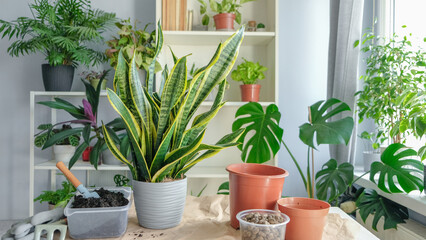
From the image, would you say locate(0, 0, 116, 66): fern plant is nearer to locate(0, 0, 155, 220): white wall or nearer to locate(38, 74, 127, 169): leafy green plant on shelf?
locate(0, 0, 155, 220): white wall

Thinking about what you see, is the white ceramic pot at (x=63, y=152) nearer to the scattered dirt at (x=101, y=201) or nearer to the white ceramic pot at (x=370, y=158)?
the scattered dirt at (x=101, y=201)

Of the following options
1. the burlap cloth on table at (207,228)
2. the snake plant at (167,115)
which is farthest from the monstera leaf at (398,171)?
the snake plant at (167,115)

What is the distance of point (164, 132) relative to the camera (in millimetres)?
841

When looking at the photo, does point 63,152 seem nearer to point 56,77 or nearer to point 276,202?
point 56,77

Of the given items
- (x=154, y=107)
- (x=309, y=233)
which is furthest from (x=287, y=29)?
(x=309, y=233)

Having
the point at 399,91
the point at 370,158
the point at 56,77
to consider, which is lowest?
the point at 370,158

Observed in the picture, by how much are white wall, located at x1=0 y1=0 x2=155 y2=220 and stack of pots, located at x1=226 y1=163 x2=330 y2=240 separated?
6.37 feet

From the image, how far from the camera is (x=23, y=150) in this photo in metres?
2.43

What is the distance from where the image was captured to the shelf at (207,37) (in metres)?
1.99

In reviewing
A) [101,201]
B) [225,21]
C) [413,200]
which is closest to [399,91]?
[413,200]

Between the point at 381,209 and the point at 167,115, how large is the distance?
4.23 feet

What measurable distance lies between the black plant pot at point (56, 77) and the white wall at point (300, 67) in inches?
60.4

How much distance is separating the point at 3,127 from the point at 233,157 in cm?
177

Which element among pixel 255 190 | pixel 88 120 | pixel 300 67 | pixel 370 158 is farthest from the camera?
pixel 300 67
